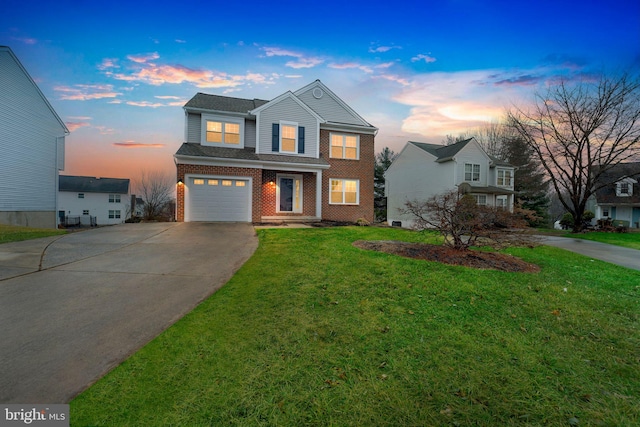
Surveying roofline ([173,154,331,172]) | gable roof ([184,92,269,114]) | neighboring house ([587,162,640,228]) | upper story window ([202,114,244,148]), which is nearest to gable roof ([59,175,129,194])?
gable roof ([184,92,269,114])

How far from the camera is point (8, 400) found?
2480 millimetres

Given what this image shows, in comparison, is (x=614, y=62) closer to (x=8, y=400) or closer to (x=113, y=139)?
(x=8, y=400)

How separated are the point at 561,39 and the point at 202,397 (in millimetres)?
18844

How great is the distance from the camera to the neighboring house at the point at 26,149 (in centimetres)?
1672

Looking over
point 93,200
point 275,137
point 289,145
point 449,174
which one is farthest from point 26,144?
point 449,174

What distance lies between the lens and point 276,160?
15.0m

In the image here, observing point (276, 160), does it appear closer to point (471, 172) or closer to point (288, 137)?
point (288, 137)

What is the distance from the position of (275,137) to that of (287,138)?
69 centimetres

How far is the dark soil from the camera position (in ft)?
21.5

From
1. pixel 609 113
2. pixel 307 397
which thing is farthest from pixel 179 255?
pixel 609 113

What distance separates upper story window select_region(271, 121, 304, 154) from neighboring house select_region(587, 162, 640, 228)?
32661mm

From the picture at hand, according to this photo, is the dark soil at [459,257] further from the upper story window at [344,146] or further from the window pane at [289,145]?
the upper story window at [344,146]

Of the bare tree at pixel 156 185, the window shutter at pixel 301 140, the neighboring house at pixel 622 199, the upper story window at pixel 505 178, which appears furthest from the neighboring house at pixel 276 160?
the neighboring house at pixel 622 199

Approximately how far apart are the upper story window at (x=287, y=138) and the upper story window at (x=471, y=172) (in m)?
14.9
